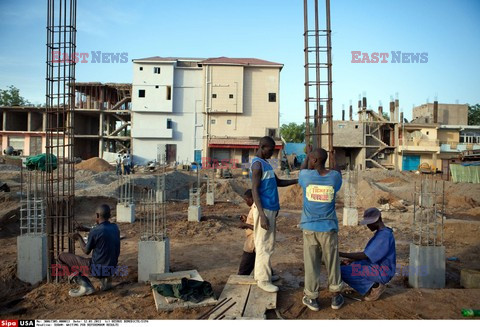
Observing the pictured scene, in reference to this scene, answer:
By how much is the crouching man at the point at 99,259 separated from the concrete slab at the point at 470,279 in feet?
17.4

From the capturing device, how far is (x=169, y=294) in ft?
14.8

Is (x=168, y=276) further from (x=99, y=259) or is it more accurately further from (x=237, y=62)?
(x=237, y=62)

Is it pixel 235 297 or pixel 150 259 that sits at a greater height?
pixel 150 259

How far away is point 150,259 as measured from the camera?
5.59m

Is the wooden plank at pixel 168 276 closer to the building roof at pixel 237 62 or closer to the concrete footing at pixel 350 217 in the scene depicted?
the concrete footing at pixel 350 217

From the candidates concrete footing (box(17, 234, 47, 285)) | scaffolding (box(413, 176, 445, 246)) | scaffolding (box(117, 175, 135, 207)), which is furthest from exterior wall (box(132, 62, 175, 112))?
concrete footing (box(17, 234, 47, 285))

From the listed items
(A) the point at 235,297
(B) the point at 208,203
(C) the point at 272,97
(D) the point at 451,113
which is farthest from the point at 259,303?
(D) the point at 451,113

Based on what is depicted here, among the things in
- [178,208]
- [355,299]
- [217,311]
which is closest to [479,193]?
[178,208]

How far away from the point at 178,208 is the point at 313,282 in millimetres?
12343

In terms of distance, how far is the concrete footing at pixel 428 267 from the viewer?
5555mm

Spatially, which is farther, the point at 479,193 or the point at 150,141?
the point at 150,141

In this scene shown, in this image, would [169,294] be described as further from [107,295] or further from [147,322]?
[107,295]

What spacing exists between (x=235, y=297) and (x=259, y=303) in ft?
1.14

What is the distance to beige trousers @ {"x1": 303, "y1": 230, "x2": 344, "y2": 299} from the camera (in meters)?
4.21
